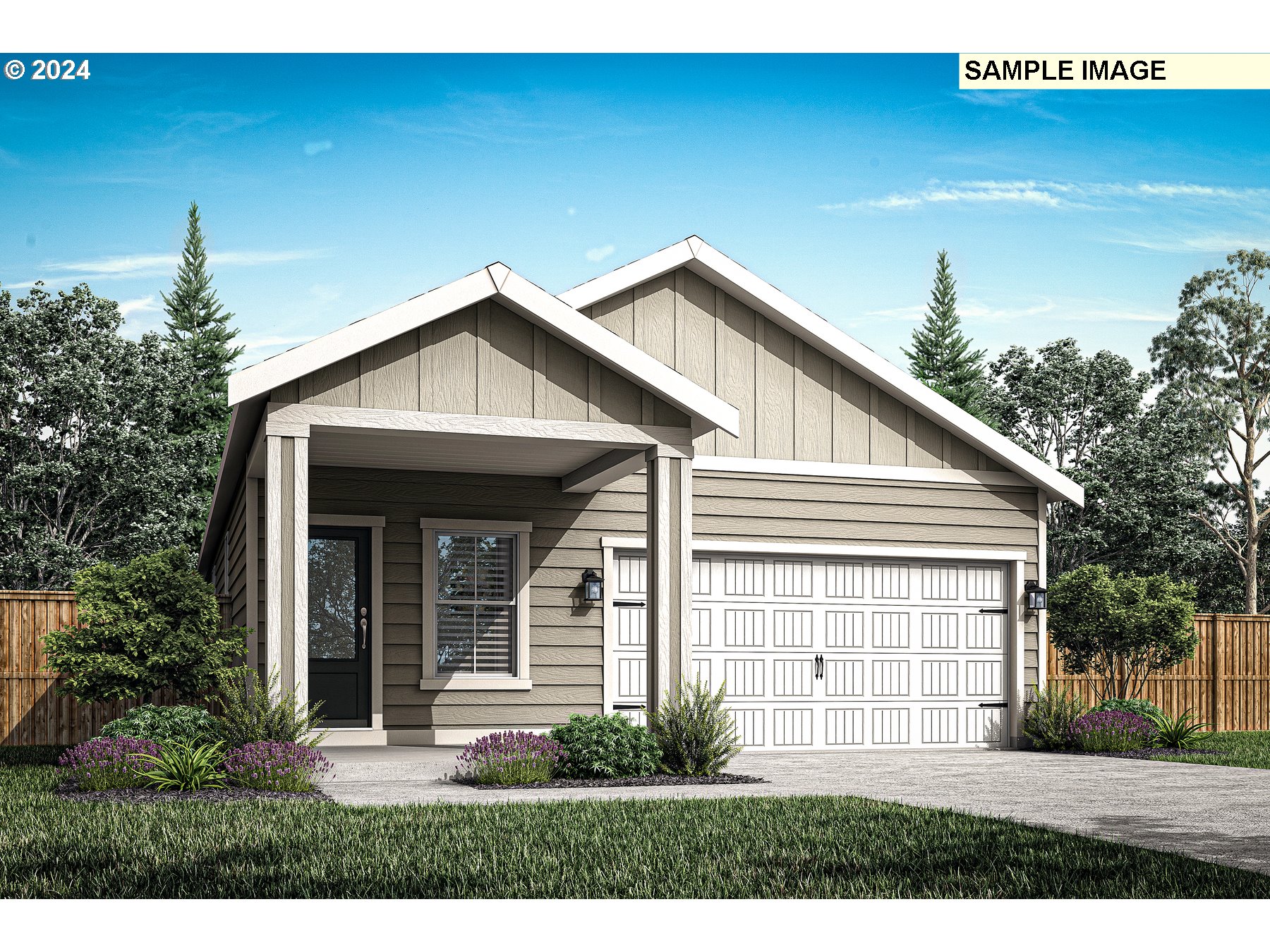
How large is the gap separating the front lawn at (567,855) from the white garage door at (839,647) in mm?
5533

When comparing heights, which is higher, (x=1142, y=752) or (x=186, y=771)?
(x=186, y=771)

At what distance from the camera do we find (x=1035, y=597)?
47.9 feet

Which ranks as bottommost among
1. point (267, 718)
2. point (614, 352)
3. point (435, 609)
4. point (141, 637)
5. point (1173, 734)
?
point (1173, 734)

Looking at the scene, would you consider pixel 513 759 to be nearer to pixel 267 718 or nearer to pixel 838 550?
pixel 267 718

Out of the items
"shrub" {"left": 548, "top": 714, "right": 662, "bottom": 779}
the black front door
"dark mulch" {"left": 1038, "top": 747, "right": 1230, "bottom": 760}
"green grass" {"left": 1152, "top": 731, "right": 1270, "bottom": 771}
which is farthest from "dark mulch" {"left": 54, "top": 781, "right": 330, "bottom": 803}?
"green grass" {"left": 1152, "top": 731, "right": 1270, "bottom": 771}

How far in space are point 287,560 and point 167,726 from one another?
1.58 meters

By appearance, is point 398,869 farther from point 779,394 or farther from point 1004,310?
point 1004,310

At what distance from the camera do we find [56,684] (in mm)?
14812

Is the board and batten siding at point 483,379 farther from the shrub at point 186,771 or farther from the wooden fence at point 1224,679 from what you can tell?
the wooden fence at point 1224,679

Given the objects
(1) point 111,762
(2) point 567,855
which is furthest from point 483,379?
(2) point 567,855

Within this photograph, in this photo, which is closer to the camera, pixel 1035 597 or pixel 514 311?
pixel 514 311

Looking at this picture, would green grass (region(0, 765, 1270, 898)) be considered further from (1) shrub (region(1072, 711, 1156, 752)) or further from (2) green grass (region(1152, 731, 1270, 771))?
(1) shrub (region(1072, 711, 1156, 752))

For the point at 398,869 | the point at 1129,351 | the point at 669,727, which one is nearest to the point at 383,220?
the point at 1129,351

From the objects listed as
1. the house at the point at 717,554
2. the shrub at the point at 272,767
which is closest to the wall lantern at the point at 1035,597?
the house at the point at 717,554
